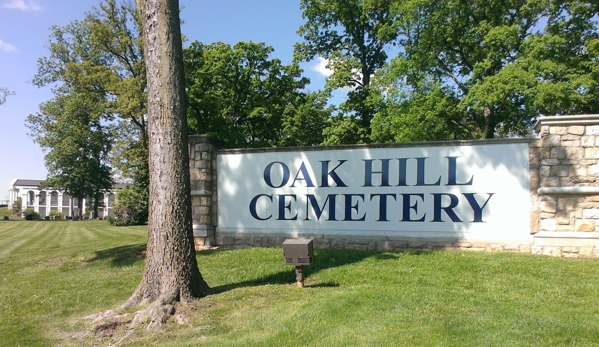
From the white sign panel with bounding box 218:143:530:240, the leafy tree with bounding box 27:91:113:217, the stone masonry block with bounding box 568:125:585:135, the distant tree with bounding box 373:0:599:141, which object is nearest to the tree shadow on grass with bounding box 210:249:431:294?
the white sign panel with bounding box 218:143:530:240

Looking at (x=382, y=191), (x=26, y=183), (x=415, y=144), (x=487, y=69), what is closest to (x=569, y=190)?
(x=415, y=144)

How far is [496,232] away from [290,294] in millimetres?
5125

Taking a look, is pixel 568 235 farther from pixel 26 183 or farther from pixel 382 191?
pixel 26 183

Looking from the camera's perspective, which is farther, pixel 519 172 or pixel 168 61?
pixel 519 172

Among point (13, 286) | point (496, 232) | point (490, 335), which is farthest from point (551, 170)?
point (13, 286)

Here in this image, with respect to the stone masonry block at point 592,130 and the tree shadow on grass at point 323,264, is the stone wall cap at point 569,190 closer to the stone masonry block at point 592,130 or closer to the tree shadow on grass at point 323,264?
the stone masonry block at point 592,130

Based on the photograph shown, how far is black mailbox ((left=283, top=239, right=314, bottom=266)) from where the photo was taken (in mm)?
6586

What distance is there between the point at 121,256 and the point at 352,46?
21.3 metres

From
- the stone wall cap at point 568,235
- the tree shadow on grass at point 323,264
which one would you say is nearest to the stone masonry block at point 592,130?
the stone wall cap at point 568,235

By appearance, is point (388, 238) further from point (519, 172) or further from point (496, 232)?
point (519, 172)

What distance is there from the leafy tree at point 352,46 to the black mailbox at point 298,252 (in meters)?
18.3

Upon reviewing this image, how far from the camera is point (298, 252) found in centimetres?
662

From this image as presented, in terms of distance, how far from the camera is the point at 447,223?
962cm

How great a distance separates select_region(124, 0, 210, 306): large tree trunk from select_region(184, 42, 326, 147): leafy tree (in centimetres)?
2018
